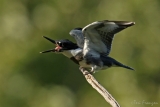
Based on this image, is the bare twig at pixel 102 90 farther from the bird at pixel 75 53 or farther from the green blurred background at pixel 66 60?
the green blurred background at pixel 66 60

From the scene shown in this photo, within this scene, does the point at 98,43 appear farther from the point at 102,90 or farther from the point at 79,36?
the point at 102,90

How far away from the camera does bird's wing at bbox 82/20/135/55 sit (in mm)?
7504

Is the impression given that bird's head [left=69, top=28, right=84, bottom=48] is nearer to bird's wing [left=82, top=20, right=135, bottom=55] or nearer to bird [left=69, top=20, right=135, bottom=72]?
bird [left=69, top=20, right=135, bottom=72]

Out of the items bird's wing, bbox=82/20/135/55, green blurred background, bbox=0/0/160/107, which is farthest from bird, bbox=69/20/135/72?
green blurred background, bbox=0/0/160/107

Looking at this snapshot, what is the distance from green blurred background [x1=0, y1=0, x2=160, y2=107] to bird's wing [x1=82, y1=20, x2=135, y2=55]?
3.18 m

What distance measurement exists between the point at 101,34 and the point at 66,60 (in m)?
7.89

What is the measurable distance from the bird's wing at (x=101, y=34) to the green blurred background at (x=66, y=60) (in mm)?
3185

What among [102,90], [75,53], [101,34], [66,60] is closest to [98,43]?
[101,34]

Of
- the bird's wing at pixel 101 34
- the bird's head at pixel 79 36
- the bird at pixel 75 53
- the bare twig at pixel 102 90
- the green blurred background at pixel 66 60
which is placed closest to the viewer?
the bare twig at pixel 102 90

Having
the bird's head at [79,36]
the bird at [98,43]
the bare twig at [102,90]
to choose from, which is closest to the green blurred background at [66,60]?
the bird's head at [79,36]

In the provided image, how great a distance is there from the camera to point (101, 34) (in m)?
7.79

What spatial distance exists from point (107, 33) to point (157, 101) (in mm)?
3714

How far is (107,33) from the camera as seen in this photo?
7.75m

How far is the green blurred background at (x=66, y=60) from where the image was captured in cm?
1262
